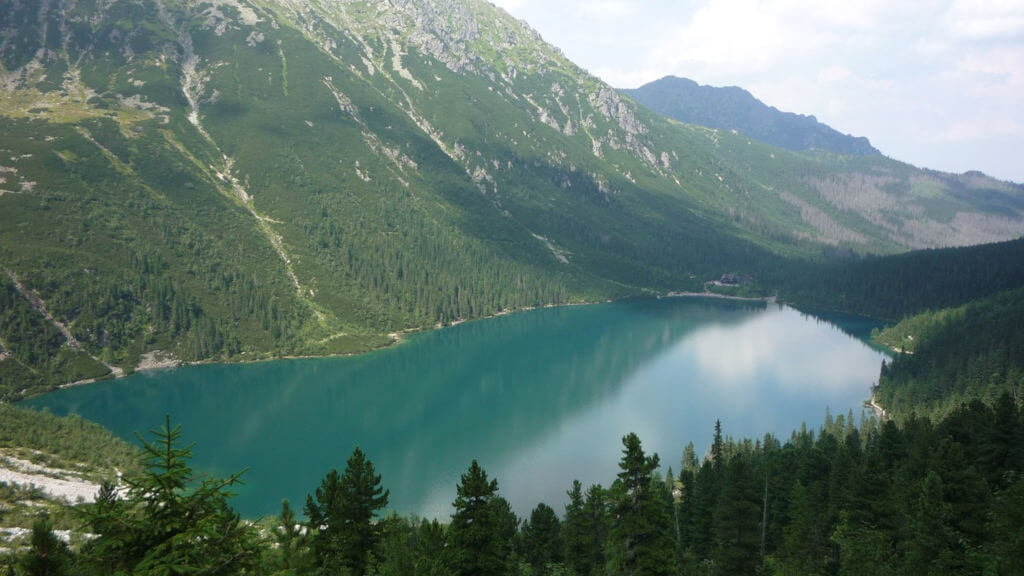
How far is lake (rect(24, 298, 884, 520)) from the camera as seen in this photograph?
90.4 m

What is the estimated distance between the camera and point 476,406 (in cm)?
12512

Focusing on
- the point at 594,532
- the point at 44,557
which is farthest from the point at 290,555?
the point at 594,532

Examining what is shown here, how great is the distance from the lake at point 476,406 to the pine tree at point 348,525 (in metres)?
49.0

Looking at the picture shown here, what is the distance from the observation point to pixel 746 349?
570ft

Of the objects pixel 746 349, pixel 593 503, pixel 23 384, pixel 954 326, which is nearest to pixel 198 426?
pixel 23 384

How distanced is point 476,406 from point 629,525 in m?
102

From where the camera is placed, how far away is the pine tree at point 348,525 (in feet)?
90.9

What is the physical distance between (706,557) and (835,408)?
8650 cm

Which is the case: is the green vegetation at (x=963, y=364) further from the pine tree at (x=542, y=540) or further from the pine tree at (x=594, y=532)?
the pine tree at (x=542, y=540)

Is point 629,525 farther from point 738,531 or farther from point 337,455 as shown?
point 337,455

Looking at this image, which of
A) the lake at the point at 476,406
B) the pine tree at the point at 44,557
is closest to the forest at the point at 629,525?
the pine tree at the point at 44,557

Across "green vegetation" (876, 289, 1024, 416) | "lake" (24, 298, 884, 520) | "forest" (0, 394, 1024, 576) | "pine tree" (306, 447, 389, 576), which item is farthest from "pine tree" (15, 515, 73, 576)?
"green vegetation" (876, 289, 1024, 416)

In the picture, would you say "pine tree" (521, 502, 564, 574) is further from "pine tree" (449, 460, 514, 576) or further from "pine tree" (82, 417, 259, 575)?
"pine tree" (82, 417, 259, 575)

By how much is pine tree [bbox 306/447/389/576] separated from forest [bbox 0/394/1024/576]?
66 millimetres
